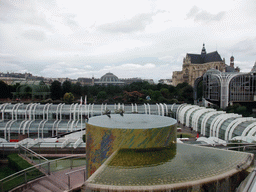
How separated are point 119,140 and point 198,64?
357ft

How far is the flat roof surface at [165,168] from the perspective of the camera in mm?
5543

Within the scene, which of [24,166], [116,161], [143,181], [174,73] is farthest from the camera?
[174,73]

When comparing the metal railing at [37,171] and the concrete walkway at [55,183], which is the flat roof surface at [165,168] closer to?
the concrete walkway at [55,183]

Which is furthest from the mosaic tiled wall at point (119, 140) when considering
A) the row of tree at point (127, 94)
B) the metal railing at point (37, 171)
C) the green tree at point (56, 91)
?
the green tree at point (56, 91)

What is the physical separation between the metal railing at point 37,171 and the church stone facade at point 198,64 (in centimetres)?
9593

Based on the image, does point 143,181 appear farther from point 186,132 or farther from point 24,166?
point 186,132

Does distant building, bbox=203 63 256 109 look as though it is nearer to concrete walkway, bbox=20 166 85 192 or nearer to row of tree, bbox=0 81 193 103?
row of tree, bbox=0 81 193 103

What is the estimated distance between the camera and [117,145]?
7859 mm

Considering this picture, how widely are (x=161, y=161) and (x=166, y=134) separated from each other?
5.00 ft

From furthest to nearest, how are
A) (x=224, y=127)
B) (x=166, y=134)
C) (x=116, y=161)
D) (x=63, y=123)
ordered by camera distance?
(x=63, y=123) → (x=224, y=127) → (x=166, y=134) → (x=116, y=161)

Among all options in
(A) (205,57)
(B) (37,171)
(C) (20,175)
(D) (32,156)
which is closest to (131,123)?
(B) (37,171)

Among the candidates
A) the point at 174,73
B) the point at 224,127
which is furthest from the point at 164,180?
the point at 174,73

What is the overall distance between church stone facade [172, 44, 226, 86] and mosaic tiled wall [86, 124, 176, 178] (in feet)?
316

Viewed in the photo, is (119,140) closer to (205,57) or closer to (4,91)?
(4,91)
